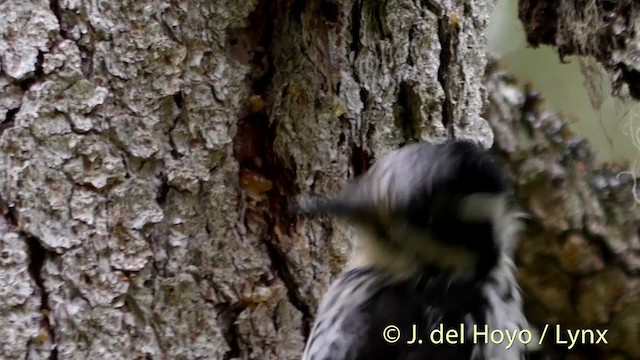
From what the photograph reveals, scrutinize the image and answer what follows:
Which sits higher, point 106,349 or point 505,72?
point 505,72

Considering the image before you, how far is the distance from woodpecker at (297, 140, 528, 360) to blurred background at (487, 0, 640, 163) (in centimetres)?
114

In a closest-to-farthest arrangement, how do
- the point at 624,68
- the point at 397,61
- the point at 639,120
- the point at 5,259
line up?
the point at 5,259, the point at 397,61, the point at 624,68, the point at 639,120

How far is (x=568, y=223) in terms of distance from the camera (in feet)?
7.77

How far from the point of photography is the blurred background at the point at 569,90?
7.32 feet

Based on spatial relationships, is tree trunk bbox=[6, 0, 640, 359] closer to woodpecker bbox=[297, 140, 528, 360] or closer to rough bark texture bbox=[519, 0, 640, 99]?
woodpecker bbox=[297, 140, 528, 360]

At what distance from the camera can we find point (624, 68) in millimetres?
1823

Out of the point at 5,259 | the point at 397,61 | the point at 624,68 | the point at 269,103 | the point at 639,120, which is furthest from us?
the point at 639,120

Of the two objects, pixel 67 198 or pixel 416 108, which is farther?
pixel 416 108

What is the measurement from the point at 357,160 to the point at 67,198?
46 centimetres

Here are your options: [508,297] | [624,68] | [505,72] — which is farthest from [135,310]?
[505,72]

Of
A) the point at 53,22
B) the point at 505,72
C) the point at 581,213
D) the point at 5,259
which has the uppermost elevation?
the point at 505,72

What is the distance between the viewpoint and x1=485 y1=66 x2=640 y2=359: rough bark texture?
92.7 inches

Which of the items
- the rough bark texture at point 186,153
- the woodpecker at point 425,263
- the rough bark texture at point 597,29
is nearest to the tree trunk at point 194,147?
the rough bark texture at point 186,153

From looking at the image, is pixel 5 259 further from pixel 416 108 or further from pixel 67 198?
pixel 416 108
